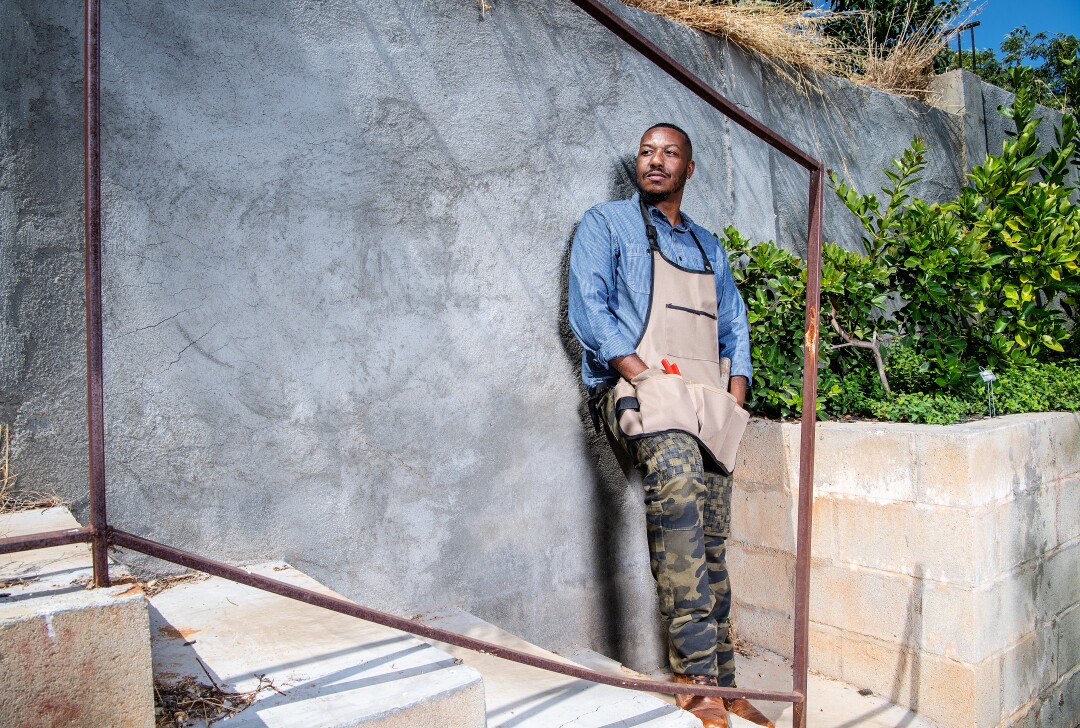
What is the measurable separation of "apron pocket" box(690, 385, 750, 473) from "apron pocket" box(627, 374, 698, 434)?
0.08 meters

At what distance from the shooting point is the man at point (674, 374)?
2445 millimetres

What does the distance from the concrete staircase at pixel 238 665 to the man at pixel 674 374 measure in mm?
Answer: 365

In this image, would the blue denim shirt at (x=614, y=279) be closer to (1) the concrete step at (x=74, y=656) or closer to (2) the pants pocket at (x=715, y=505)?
(2) the pants pocket at (x=715, y=505)

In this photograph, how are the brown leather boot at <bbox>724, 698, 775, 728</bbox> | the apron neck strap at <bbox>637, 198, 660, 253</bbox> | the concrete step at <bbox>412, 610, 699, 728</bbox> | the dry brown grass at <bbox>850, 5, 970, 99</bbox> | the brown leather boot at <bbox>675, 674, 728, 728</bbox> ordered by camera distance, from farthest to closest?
the dry brown grass at <bbox>850, 5, 970, 99</bbox>
the apron neck strap at <bbox>637, 198, 660, 253</bbox>
the brown leather boot at <bbox>724, 698, 775, 728</bbox>
the brown leather boot at <bbox>675, 674, 728, 728</bbox>
the concrete step at <bbox>412, 610, 699, 728</bbox>

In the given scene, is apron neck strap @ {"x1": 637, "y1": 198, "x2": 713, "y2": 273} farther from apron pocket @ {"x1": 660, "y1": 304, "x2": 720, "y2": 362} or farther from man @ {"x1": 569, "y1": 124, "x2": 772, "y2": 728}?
apron pocket @ {"x1": 660, "y1": 304, "x2": 720, "y2": 362}

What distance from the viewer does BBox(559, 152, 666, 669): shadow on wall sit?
3.15m

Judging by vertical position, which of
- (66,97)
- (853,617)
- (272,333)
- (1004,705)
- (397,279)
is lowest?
(1004,705)

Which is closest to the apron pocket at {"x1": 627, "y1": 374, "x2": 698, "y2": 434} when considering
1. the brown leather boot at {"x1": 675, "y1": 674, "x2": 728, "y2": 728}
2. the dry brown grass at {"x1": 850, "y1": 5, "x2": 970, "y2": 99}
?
the brown leather boot at {"x1": 675, "y1": 674, "x2": 728, "y2": 728}

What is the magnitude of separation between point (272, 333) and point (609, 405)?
1.08m

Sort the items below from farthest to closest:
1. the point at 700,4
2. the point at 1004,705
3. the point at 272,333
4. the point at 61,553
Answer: the point at 700,4 → the point at 1004,705 → the point at 272,333 → the point at 61,553

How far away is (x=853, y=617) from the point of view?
3.02 metres

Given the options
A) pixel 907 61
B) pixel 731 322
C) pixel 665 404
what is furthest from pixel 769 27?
pixel 665 404

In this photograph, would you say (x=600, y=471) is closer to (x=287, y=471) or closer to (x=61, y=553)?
(x=287, y=471)

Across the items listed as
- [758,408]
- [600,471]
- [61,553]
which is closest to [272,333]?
[61,553]
